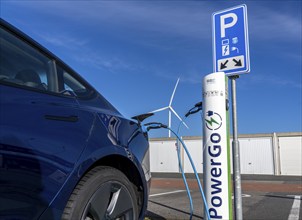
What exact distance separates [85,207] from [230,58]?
2904 millimetres

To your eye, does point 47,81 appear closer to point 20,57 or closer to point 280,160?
point 20,57

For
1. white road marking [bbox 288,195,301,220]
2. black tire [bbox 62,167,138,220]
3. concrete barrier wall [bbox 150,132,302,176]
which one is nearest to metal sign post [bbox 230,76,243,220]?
black tire [bbox 62,167,138,220]

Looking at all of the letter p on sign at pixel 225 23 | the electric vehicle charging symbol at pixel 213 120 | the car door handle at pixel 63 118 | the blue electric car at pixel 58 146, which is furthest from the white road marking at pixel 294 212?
the car door handle at pixel 63 118

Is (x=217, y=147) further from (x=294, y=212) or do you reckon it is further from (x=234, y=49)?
(x=294, y=212)

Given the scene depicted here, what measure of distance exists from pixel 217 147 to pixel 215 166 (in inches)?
8.3

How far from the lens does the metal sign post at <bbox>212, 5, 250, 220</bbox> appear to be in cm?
427

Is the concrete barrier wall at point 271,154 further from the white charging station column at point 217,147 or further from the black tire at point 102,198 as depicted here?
the black tire at point 102,198

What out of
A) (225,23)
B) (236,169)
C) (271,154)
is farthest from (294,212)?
(271,154)

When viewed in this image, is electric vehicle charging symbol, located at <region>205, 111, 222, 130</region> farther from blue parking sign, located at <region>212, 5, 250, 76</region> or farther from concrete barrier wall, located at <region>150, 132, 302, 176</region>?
concrete barrier wall, located at <region>150, 132, 302, 176</region>

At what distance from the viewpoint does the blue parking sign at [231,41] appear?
4266 mm

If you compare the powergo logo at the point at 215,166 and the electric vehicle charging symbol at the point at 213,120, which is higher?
the electric vehicle charging symbol at the point at 213,120

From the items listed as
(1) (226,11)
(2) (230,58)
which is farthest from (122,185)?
(1) (226,11)

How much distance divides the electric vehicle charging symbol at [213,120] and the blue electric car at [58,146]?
1.30 meters

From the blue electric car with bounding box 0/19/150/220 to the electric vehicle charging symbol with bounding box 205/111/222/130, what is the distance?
4.27ft
